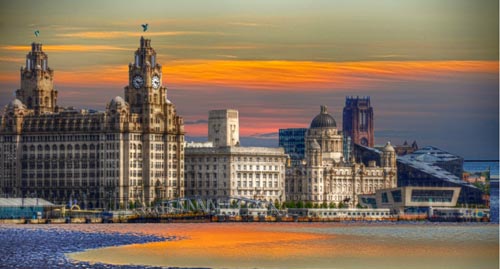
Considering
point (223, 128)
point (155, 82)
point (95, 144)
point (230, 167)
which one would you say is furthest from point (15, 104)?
point (230, 167)

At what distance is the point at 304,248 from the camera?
3716 inches

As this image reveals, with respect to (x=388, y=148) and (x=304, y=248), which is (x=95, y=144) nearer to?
(x=388, y=148)

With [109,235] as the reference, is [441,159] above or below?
above

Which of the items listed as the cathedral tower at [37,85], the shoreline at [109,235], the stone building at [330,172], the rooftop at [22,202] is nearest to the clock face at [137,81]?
the cathedral tower at [37,85]

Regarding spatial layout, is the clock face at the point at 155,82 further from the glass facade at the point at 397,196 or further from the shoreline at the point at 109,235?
the glass facade at the point at 397,196

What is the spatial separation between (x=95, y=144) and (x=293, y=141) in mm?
32579

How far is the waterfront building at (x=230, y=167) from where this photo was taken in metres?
151

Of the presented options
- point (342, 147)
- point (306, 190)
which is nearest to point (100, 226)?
point (306, 190)

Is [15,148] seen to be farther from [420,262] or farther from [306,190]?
[420,262]

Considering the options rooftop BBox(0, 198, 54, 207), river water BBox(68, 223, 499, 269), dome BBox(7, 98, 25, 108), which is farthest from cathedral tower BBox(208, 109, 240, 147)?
river water BBox(68, 223, 499, 269)

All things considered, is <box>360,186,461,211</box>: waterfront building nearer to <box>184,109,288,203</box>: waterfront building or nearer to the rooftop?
<box>184,109,288,203</box>: waterfront building

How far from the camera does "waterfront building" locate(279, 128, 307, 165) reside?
172 meters

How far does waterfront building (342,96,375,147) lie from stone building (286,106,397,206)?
220 centimetres

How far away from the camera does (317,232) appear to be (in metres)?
116
